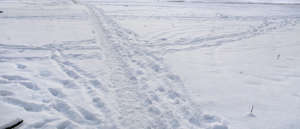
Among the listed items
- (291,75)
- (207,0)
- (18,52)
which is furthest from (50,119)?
(207,0)

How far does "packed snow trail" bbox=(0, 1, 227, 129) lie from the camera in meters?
3.42

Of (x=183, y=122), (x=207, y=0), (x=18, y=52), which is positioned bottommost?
(x=183, y=122)

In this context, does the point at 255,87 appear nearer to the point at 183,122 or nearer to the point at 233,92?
the point at 233,92

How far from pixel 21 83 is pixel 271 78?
5874 mm

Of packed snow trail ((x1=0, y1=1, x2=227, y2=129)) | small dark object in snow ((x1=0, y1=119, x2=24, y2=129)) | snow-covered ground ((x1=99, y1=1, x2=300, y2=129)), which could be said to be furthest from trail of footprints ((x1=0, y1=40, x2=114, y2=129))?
snow-covered ground ((x1=99, y1=1, x2=300, y2=129))

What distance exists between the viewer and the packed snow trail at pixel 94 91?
3422 mm

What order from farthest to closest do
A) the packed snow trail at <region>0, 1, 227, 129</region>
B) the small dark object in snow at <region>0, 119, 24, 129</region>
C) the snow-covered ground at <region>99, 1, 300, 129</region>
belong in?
the snow-covered ground at <region>99, 1, 300, 129</region> < the packed snow trail at <region>0, 1, 227, 129</region> < the small dark object in snow at <region>0, 119, 24, 129</region>

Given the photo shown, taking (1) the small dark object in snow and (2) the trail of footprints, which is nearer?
(1) the small dark object in snow

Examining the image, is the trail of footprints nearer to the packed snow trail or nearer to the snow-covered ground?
the packed snow trail

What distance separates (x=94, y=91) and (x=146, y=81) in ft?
3.83

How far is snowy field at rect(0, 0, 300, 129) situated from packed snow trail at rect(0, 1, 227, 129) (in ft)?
Answer: 0.06

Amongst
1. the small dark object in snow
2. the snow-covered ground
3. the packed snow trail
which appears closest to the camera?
the small dark object in snow

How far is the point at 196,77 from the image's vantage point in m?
5.11

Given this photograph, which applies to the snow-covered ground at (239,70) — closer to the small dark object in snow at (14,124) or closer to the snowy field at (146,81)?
the snowy field at (146,81)
